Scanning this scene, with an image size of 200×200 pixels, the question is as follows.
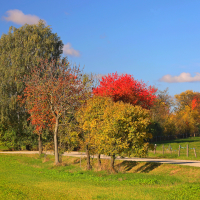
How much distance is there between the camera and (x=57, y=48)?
39.4 m

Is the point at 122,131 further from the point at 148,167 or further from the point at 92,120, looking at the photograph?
the point at 148,167

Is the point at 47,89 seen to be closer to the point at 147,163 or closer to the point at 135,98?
the point at 135,98

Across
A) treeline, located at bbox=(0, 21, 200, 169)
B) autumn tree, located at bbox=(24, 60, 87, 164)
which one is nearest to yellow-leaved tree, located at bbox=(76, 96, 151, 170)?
treeline, located at bbox=(0, 21, 200, 169)

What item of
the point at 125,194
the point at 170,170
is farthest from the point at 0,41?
the point at 125,194

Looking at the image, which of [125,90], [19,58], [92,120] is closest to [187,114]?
[125,90]

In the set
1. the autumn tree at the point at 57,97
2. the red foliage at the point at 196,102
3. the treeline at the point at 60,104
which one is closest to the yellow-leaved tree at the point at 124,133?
the treeline at the point at 60,104

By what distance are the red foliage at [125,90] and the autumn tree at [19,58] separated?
896 centimetres

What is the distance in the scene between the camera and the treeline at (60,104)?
65.9ft

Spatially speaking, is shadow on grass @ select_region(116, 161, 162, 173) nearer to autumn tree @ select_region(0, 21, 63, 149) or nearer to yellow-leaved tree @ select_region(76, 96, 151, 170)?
yellow-leaved tree @ select_region(76, 96, 151, 170)

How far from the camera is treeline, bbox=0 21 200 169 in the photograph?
65.9 feet

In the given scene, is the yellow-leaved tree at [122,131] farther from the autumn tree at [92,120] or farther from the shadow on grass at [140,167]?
the shadow on grass at [140,167]

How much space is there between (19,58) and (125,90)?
14.5 meters

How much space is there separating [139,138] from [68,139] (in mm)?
8149

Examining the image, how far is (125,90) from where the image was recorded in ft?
105
